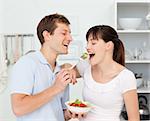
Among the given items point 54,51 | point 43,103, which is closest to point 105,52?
point 54,51

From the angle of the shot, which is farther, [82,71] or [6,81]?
[6,81]

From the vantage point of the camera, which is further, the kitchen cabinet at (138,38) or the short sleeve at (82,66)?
the kitchen cabinet at (138,38)

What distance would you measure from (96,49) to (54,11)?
1.50 metres

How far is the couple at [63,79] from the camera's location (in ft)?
4.83

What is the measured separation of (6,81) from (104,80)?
65.6 inches

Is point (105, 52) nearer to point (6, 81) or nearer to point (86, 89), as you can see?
point (86, 89)

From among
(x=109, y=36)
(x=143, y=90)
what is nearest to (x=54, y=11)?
(x=143, y=90)

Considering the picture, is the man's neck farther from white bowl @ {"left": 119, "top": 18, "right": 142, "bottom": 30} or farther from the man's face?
white bowl @ {"left": 119, "top": 18, "right": 142, "bottom": 30}

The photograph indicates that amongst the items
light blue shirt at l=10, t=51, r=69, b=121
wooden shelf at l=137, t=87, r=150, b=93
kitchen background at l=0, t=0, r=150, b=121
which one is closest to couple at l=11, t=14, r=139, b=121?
light blue shirt at l=10, t=51, r=69, b=121

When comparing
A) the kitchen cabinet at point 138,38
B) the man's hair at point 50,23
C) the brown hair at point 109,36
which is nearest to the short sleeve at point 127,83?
the brown hair at point 109,36

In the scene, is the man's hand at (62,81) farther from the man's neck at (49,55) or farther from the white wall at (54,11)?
the white wall at (54,11)

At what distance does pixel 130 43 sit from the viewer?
3.16 metres

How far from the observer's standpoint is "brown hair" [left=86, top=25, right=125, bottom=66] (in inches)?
67.8

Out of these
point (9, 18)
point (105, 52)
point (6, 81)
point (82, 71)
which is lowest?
point (6, 81)
